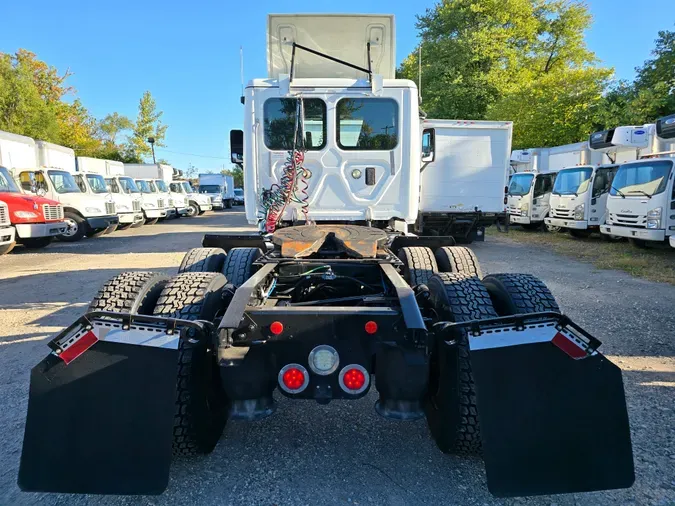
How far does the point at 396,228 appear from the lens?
17.5ft

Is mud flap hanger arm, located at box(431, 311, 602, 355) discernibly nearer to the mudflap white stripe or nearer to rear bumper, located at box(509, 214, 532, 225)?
the mudflap white stripe

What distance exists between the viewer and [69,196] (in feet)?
47.0

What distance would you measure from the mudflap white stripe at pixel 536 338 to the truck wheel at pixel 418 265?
1.81m

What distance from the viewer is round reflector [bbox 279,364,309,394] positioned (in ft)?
7.48

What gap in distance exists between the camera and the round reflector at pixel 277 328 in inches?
88.0

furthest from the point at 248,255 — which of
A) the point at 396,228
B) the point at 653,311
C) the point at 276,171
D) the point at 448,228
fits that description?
the point at 448,228

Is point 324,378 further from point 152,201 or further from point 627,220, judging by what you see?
point 152,201

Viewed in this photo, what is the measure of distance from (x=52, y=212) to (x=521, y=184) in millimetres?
15461

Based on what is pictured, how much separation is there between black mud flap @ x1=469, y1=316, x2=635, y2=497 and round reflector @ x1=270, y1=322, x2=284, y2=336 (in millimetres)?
896

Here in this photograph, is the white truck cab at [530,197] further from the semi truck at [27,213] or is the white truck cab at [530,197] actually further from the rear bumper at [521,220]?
the semi truck at [27,213]

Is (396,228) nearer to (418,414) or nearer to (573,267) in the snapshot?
(418,414)

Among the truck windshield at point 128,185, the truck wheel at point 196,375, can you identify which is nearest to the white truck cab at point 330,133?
the truck wheel at point 196,375

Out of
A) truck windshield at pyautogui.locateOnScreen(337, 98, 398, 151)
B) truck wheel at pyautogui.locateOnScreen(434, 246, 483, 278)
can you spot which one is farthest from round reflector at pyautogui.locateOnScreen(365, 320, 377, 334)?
truck windshield at pyautogui.locateOnScreen(337, 98, 398, 151)

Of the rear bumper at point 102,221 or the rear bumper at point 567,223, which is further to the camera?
the rear bumper at point 102,221
